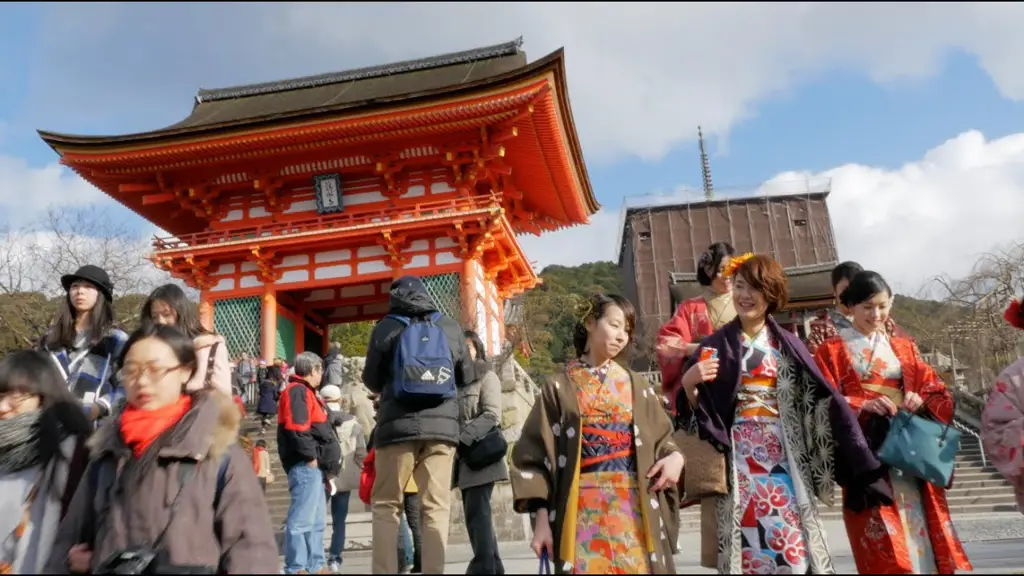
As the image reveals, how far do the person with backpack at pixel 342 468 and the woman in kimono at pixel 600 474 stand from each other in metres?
0.79

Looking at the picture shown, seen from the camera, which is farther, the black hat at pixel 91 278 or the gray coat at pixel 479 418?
the gray coat at pixel 479 418

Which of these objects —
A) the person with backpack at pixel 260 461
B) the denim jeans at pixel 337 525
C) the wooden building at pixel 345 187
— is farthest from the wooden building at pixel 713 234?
the denim jeans at pixel 337 525

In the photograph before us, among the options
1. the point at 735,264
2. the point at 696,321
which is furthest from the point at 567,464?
the point at 696,321

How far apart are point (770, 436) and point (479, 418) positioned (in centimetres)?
182

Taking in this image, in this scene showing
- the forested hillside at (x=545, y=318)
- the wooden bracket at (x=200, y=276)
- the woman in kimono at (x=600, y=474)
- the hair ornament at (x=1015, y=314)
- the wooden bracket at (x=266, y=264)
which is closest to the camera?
the woman in kimono at (x=600, y=474)

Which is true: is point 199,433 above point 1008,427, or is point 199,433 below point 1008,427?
above

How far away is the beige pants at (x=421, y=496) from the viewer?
3.45m

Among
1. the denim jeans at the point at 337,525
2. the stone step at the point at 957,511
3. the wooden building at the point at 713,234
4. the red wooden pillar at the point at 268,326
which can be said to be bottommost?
the stone step at the point at 957,511

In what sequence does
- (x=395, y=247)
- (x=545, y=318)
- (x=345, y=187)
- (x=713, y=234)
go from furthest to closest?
(x=713, y=234), (x=545, y=318), (x=345, y=187), (x=395, y=247)

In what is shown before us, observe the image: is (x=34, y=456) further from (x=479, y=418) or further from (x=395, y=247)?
(x=395, y=247)

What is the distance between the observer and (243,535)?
203cm

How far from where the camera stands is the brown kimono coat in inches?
98.7

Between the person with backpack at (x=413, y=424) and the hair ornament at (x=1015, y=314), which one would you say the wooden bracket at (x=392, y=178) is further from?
the hair ornament at (x=1015, y=314)

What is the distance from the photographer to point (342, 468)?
6.41 m
